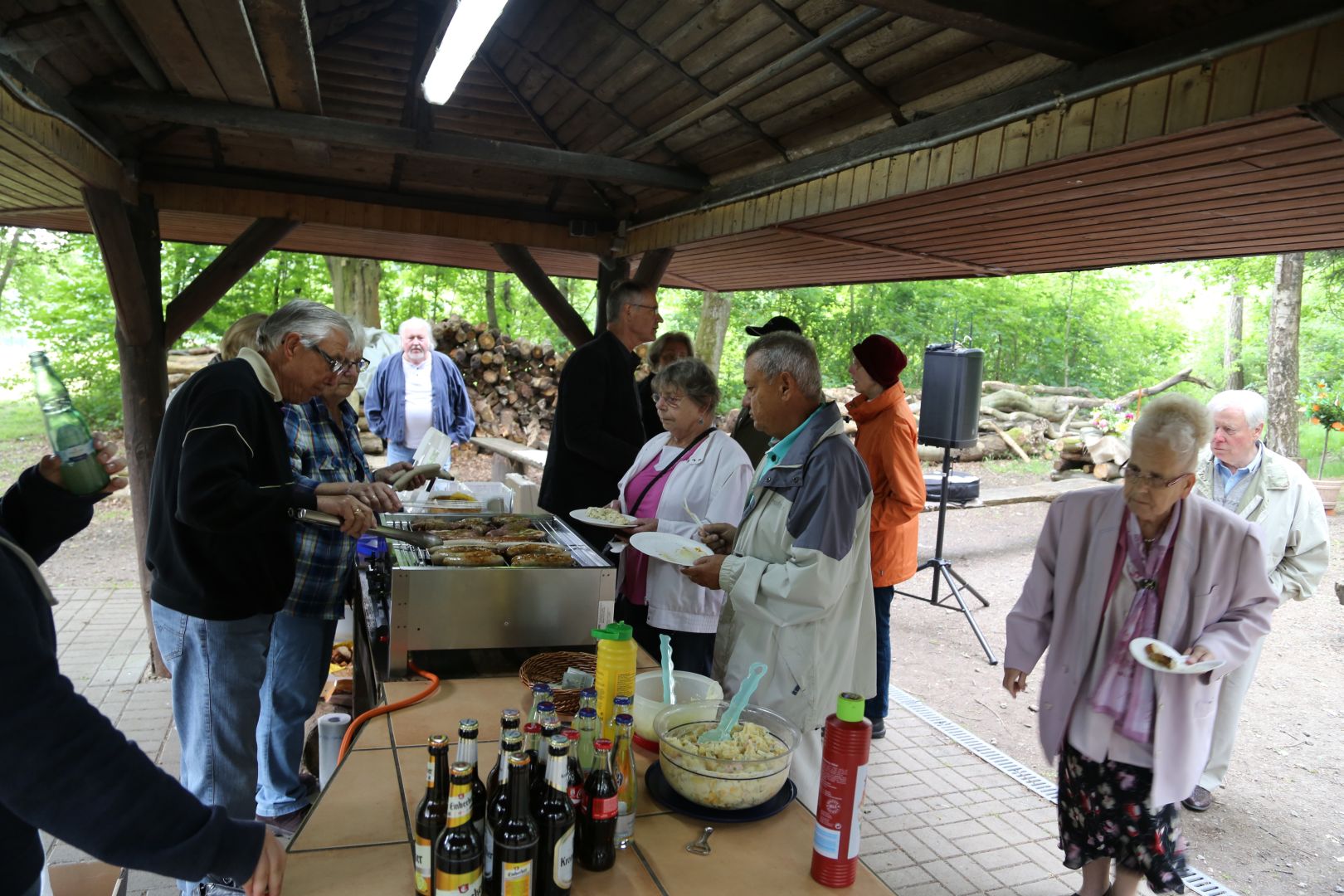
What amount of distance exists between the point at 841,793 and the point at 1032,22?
210 cm

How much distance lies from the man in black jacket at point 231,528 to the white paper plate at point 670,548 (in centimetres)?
85

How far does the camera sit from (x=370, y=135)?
399 cm

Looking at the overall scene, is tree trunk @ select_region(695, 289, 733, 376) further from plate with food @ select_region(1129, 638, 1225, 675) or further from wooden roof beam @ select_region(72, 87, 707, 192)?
plate with food @ select_region(1129, 638, 1225, 675)

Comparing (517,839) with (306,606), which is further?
(306,606)

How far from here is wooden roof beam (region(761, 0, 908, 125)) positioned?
10.7ft

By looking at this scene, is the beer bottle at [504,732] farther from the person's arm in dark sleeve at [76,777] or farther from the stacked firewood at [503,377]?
the stacked firewood at [503,377]

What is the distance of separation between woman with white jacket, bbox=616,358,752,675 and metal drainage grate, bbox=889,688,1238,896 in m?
1.62

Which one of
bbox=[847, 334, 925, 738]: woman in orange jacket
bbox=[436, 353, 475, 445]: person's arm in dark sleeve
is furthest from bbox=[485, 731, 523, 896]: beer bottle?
bbox=[436, 353, 475, 445]: person's arm in dark sleeve

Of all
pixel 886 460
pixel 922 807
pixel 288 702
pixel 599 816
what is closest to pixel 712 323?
pixel 886 460

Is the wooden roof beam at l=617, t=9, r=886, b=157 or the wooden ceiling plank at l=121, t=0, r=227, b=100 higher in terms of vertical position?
the wooden roof beam at l=617, t=9, r=886, b=157

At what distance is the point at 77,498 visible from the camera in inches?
68.4

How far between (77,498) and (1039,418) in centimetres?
1674

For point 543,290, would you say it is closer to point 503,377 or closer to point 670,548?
point 670,548

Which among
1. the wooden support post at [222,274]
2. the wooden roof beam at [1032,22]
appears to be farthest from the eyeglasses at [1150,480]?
the wooden support post at [222,274]
